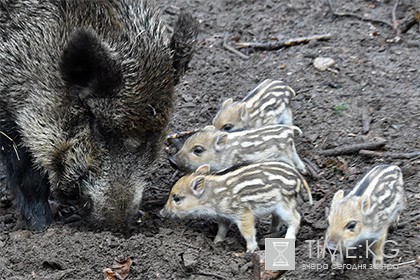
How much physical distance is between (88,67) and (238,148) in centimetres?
139

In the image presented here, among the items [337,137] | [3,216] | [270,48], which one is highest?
[270,48]

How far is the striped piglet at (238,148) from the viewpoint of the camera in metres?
6.31

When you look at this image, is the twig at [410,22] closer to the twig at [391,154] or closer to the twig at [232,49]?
the twig at [232,49]

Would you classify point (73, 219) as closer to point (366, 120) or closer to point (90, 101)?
point (90, 101)

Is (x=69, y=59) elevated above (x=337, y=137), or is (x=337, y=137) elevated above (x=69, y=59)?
(x=69, y=59)

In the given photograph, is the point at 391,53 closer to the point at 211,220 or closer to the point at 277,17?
the point at 277,17

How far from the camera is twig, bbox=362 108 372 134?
23.2 feet

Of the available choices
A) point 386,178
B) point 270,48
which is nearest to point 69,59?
point 386,178

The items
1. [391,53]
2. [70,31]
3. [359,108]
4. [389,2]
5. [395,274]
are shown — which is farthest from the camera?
[389,2]

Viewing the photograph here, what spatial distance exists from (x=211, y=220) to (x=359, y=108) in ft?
6.17

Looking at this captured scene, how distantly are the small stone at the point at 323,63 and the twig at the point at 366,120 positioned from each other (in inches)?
35.2

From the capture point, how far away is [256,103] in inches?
Answer: 270

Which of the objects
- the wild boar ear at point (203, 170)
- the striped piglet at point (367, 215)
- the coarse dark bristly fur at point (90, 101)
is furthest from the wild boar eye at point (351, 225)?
the coarse dark bristly fur at point (90, 101)

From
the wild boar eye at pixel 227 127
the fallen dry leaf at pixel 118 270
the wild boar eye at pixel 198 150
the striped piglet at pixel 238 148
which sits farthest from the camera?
the wild boar eye at pixel 227 127
